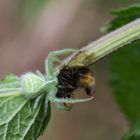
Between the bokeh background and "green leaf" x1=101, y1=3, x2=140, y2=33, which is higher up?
the bokeh background

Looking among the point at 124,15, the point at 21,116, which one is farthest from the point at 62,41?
the point at 21,116

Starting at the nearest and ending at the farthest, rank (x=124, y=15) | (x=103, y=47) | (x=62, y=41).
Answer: (x=103, y=47) < (x=124, y=15) < (x=62, y=41)

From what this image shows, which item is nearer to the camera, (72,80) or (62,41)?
(72,80)

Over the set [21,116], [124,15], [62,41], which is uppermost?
[62,41]

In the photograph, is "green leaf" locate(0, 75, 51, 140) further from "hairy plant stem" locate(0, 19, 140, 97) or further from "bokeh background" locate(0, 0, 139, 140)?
"bokeh background" locate(0, 0, 139, 140)

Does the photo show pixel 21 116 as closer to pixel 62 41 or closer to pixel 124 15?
pixel 124 15

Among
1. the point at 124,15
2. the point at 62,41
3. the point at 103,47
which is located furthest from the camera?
the point at 62,41

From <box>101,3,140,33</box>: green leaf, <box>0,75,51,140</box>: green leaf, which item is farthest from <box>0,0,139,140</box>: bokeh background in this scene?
<box>0,75,51,140</box>: green leaf
